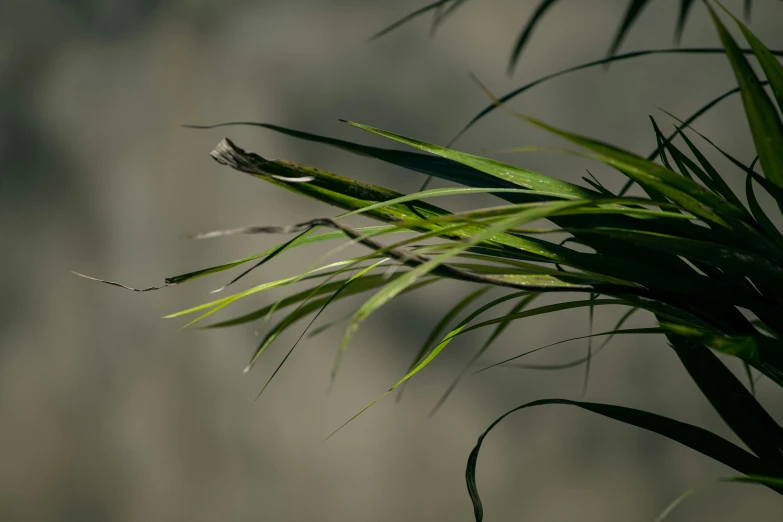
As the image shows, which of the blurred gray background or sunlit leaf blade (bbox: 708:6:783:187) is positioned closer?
sunlit leaf blade (bbox: 708:6:783:187)

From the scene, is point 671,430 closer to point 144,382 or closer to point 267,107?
point 267,107

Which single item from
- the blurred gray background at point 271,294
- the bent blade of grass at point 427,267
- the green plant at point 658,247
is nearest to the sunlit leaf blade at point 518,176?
the green plant at point 658,247

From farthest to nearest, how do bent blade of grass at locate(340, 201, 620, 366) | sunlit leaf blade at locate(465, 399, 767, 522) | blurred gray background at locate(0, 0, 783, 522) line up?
blurred gray background at locate(0, 0, 783, 522)
sunlit leaf blade at locate(465, 399, 767, 522)
bent blade of grass at locate(340, 201, 620, 366)

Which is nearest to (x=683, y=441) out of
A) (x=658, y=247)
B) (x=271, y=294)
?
(x=658, y=247)

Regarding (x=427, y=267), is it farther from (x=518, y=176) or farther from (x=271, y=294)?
(x=271, y=294)

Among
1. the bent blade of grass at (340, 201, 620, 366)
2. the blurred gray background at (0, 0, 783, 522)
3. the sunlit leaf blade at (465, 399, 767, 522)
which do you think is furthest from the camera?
the blurred gray background at (0, 0, 783, 522)

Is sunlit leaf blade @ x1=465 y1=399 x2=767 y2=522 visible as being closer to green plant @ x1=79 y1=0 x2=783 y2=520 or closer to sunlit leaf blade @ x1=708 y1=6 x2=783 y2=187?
green plant @ x1=79 y1=0 x2=783 y2=520

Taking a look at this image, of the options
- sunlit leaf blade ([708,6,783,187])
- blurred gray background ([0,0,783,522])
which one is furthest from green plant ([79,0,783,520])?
blurred gray background ([0,0,783,522])

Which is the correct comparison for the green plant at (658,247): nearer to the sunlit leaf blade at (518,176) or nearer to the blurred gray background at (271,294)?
the sunlit leaf blade at (518,176)
